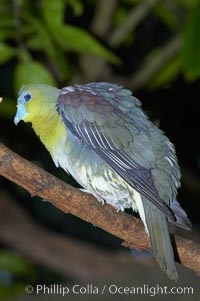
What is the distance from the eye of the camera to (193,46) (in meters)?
2.24

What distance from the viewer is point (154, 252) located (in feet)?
5.90

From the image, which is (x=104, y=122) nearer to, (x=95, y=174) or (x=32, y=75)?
(x=95, y=174)

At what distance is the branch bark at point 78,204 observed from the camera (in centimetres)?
172

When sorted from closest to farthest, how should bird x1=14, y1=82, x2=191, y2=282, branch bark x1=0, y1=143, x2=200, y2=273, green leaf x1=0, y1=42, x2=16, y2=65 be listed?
1. branch bark x1=0, y1=143, x2=200, y2=273
2. bird x1=14, y1=82, x2=191, y2=282
3. green leaf x1=0, y1=42, x2=16, y2=65

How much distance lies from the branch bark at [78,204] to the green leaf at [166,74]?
1255 millimetres

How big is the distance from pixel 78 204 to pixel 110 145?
0.77 feet

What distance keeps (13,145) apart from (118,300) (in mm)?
1373

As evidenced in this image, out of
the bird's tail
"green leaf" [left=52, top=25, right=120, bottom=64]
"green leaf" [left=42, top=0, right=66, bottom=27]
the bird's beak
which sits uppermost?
"green leaf" [left=42, top=0, right=66, bottom=27]

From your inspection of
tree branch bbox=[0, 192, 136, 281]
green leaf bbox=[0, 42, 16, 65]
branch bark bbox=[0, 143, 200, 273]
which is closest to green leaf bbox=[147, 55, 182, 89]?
tree branch bbox=[0, 192, 136, 281]

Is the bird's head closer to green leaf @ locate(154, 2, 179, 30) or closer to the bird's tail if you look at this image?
the bird's tail

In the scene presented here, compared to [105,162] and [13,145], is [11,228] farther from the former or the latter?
[105,162]

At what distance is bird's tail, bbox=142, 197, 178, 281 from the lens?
1.77 metres

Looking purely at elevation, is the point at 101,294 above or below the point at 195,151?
below

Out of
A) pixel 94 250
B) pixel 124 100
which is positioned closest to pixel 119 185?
pixel 124 100
